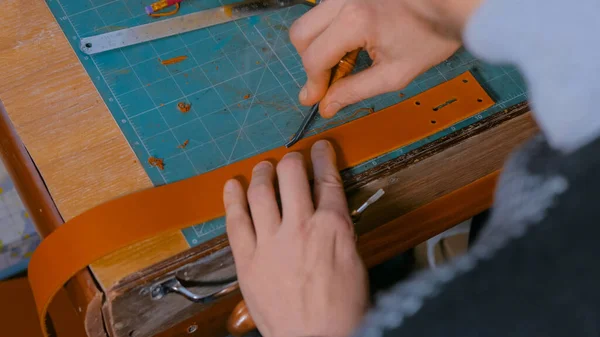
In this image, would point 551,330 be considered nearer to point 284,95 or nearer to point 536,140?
point 536,140

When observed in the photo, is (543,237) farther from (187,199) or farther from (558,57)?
(187,199)

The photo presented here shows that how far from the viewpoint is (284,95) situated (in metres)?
0.79

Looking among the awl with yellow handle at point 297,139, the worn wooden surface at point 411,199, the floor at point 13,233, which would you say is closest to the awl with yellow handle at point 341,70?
the awl with yellow handle at point 297,139

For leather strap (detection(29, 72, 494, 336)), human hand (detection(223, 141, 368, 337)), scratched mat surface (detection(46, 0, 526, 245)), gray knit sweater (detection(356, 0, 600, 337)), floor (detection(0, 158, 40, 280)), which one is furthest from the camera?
floor (detection(0, 158, 40, 280))

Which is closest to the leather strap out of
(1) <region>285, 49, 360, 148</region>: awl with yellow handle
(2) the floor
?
(1) <region>285, 49, 360, 148</region>: awl with yellow handle

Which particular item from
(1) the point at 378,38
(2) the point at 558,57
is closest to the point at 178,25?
(1) the point at 378,38

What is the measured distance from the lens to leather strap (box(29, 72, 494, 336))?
24.0 inches

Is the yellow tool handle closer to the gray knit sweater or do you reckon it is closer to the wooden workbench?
the wooden workbench

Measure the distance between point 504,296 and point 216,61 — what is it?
625mm

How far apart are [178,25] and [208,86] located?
0.13 metres

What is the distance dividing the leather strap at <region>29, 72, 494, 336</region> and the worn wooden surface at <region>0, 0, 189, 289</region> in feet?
0.08

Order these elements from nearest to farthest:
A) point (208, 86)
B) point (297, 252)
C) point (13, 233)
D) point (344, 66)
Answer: point (297, 252) < point (344, 66) < point (208, 86) < point (13, 233)

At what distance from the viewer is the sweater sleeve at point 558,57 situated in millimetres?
312

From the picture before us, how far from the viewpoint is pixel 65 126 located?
0.70m
